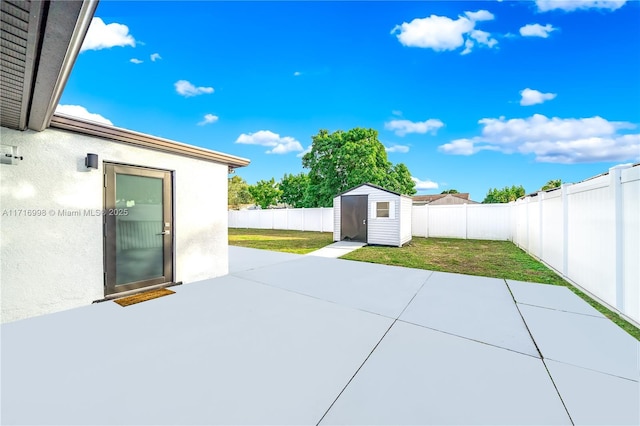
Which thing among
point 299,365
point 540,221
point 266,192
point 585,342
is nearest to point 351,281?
point 299,365

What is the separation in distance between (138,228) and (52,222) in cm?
101

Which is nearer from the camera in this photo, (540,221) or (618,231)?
(618,231)

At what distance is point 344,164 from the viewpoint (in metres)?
18.8

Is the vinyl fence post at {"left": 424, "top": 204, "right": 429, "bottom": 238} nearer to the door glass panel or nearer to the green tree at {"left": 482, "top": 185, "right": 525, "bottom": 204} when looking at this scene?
the door glass panel

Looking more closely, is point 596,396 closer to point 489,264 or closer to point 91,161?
point 489,264

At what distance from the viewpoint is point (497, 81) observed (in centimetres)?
1240

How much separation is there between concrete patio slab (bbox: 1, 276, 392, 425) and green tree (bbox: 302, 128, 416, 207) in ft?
51.0

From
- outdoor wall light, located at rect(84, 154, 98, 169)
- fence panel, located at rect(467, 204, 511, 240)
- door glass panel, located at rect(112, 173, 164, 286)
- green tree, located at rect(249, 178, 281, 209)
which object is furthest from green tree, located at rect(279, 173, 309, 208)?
outdoor wall light, located at rect(84, 154, 98, 169)

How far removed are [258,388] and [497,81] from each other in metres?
16.3

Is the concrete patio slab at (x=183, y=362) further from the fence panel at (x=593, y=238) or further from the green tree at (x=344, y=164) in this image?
the green tree at (x=344, y=164)

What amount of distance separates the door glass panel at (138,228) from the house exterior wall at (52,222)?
26 cm

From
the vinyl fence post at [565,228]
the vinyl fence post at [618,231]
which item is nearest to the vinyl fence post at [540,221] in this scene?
the vinyl fence post at [565,228]

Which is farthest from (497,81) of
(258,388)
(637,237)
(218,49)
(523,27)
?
(258,388)

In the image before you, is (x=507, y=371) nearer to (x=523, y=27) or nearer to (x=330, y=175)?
(x=523, y=27)
